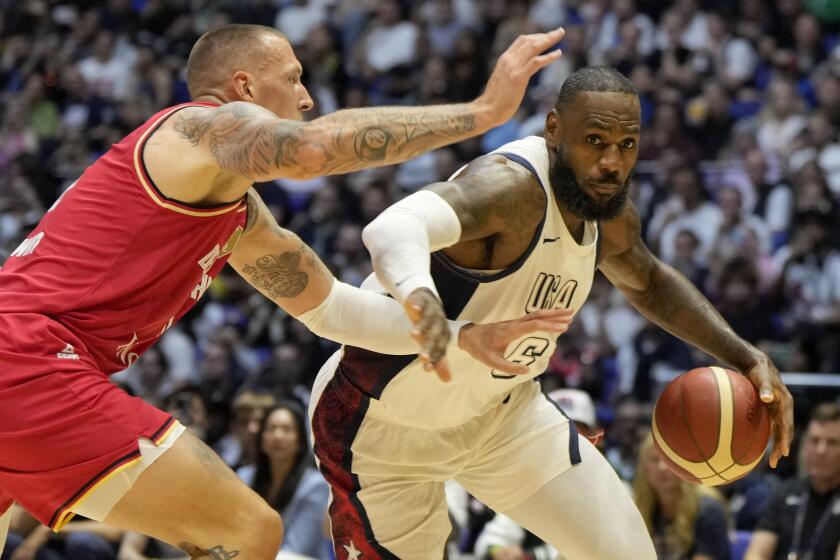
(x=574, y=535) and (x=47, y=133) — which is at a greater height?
(x=574, y=535)

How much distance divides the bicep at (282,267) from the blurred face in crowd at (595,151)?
99cm

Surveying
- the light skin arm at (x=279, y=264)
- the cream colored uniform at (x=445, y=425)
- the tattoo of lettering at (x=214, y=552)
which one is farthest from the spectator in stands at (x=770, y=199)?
the tattoo of lettering at (x=214, y=552)

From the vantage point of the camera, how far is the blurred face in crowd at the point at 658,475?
268 inches

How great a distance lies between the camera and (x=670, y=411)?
4.82m

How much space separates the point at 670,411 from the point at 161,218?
219 centimetres

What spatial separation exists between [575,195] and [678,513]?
297cm

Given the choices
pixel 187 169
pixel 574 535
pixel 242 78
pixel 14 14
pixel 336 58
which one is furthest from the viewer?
pixel 14 14

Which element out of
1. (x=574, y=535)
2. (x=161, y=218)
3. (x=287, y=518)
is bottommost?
(x=287, y=518)

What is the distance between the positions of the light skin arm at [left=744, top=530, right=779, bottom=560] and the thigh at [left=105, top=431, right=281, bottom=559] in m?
3.80

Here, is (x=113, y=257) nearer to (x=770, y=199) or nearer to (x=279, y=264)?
(x=279, y=264)

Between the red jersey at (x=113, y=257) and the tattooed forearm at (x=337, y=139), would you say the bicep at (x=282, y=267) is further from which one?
the tattooed forearm at (x=337, y=139)

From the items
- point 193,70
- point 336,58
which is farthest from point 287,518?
point 336,58

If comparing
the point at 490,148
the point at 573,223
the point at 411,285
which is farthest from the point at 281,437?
the point at 490,148

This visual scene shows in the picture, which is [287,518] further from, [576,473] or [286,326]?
[286,326]
